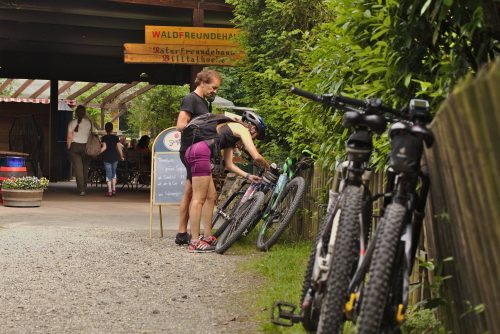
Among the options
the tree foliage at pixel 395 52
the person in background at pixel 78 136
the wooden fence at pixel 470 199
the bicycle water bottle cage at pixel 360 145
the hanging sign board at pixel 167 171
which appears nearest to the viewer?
the wooden fence at pixel 470 199

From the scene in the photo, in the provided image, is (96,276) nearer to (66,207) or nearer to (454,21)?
(454,21)

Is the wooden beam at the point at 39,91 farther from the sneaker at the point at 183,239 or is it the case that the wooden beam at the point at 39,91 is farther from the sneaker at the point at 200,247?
the sneaker at the point at 200,247

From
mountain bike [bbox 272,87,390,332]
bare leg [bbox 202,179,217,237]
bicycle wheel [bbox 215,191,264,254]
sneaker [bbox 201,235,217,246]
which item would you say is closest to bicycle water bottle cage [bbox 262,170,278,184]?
bicycle wheel [bbox 215,191,264,254]

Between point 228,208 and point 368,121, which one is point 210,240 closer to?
point 228,208

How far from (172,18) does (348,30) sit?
42.3ft

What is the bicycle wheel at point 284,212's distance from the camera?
820 cm

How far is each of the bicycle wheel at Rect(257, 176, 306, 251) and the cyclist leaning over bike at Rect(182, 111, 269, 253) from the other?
1.20ft

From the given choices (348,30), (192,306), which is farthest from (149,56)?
(348,30)

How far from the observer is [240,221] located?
850cm

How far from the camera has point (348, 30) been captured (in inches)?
184

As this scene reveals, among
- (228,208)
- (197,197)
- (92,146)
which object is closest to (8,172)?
(92,146)

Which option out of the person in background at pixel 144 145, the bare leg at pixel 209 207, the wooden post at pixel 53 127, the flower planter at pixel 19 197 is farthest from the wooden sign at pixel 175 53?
the wooden post at pixel 53 127

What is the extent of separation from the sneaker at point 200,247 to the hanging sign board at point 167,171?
1.32 meters

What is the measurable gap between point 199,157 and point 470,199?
5666mm
